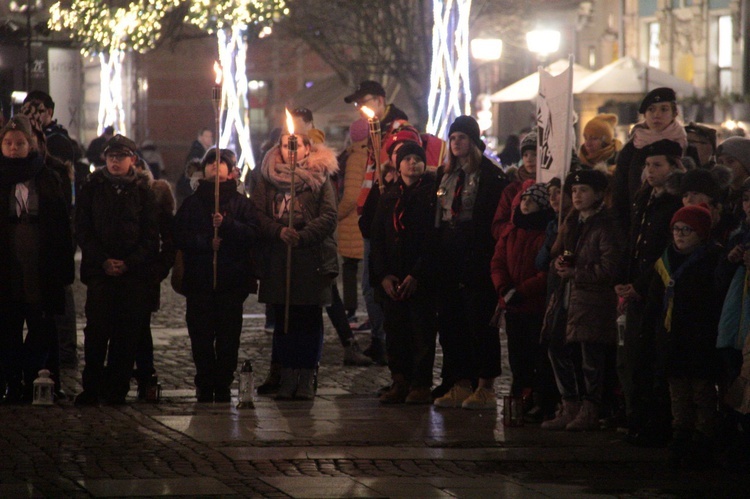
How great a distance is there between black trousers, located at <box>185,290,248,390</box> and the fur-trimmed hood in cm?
84

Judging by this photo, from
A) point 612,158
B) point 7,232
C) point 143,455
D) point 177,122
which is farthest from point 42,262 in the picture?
point 177,122

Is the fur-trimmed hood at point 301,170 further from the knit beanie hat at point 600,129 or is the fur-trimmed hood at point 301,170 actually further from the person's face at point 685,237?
the person's face at point 685,237

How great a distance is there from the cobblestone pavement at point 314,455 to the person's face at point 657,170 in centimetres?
153

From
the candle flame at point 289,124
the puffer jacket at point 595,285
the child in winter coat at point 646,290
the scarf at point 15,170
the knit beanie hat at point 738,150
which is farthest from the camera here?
the candle flame at point 289,124

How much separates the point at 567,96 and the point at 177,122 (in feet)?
159

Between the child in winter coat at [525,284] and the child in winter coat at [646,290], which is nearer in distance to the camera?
the child in winter coat at [646,290]

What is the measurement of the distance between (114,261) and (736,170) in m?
4.00

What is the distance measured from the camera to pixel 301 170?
1144 cm

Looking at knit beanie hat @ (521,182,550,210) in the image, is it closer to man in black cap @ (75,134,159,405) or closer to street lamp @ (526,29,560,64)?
man in black cap @ (75,134,159,405)

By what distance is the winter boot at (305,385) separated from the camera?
1136cm

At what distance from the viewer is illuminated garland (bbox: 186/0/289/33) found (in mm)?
24389

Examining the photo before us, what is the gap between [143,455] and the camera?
8984 millimetres

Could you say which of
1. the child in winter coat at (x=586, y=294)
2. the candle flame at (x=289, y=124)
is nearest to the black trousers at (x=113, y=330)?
the candle flame at (x=289, y=124)

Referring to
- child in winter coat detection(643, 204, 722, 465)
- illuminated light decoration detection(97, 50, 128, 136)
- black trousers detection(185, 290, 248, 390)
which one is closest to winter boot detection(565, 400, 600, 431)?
Answer: child in winter coat detection(643, 204, 722, 465)
